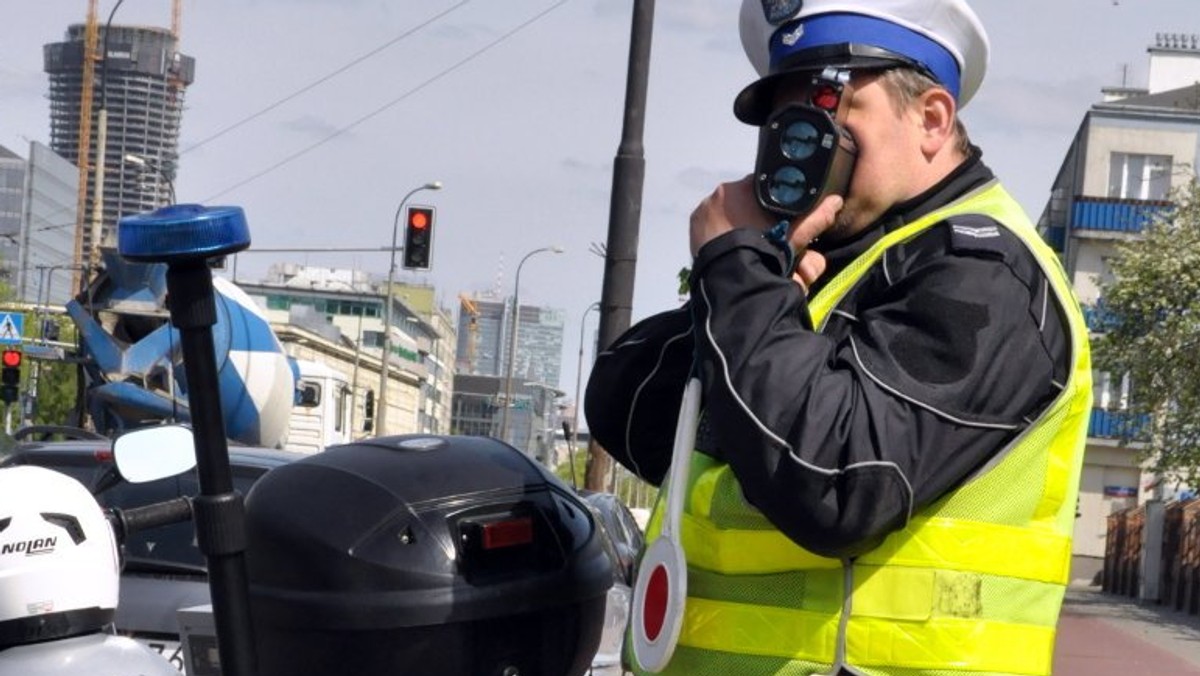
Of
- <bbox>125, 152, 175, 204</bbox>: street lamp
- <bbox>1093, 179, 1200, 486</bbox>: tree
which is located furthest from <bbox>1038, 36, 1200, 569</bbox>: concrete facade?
<bbox>125, 152, 175, 204</bbox>: street lamp

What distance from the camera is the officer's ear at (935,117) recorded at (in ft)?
8.66

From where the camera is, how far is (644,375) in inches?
111

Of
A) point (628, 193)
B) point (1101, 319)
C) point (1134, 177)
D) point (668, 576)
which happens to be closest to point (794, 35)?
point (668, 576)

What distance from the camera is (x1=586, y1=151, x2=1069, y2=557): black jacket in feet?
7.54

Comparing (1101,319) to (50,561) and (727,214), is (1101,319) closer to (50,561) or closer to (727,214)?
(727,214)

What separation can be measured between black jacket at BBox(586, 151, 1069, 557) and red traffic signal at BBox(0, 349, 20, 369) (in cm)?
3878

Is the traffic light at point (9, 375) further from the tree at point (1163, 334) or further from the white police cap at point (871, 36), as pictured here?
the white police cap at point (871, 36)

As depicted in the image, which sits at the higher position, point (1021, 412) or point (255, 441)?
point (1021, 412)

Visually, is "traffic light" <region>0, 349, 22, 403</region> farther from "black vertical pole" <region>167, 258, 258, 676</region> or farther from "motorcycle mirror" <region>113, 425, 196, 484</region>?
"black vertical pole" <region>167, 258, 258, 676</region>

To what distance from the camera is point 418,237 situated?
29.7 m

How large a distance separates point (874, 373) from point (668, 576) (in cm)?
36

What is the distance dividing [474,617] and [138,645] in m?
0.45

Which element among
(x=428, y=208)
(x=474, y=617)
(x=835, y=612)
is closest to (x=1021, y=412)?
(x=835, y=612)

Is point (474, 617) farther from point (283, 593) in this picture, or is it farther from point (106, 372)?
point (106, 372)
